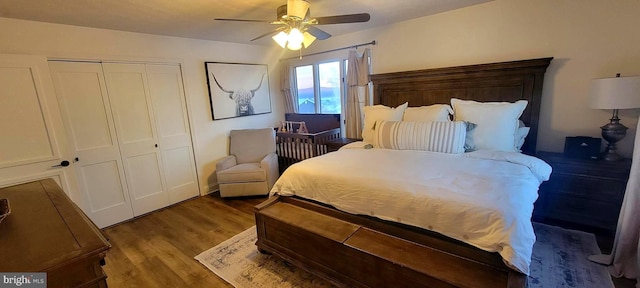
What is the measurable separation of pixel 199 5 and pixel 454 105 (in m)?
2.68

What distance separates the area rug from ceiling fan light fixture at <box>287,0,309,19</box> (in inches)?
79.9

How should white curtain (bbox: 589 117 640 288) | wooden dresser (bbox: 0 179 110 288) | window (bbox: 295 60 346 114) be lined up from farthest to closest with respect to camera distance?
window (bbox: 295 60 346 114), white curtain (bbox: 589 117 640 288), wooden dresser (bbox: 0 179 110 288)

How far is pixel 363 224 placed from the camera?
75.1 inches

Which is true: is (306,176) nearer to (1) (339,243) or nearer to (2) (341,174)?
(2) (341,174)

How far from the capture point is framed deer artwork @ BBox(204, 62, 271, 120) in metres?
3.88

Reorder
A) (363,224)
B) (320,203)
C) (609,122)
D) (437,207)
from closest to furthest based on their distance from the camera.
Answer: (437,207), (363,224), (320,203), (609,122)

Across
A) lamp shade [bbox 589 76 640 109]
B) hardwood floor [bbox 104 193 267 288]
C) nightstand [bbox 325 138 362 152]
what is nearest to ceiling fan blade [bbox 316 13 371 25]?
nightstand [bbox 325 138 362 152]

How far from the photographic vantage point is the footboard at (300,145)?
3793mm

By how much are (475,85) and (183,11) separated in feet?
10.2

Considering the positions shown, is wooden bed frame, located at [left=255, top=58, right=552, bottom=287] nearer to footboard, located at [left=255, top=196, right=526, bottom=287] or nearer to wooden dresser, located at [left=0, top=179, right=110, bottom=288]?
footboard, located at [left=255, top=196, right=526, bottom=287]

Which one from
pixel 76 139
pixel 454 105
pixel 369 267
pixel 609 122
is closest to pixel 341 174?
pixel 369 267

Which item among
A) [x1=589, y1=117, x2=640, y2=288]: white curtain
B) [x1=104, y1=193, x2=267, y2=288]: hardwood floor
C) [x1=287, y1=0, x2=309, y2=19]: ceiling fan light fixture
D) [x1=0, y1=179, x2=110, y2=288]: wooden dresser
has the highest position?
[x1=287, y1=0, x2=309, y2=19]: ceiling fan light fixture

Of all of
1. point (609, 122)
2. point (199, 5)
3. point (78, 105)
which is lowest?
point (609, 122)

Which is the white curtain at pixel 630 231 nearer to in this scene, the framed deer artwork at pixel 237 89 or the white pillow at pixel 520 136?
the white pillow at pixel 520 136
